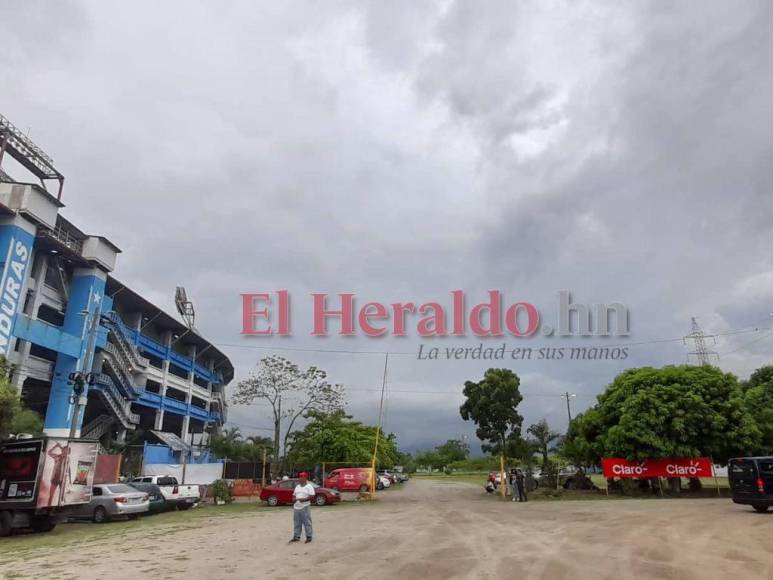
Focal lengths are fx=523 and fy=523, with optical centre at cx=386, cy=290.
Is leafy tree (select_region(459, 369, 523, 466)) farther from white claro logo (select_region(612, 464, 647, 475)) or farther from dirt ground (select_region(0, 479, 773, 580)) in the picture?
dirt ground (select_region(0, 479, 773, 580))

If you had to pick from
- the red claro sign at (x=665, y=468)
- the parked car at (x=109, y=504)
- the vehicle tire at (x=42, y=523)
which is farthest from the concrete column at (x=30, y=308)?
the red claro sign at (x=665, y=468)

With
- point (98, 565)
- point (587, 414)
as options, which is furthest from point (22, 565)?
point (587, 414)

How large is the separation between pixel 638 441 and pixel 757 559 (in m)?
18.1

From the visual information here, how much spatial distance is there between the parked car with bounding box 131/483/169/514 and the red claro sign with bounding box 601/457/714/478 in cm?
2174

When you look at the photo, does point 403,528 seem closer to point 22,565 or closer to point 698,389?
point 22,565

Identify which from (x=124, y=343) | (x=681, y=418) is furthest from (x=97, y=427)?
(x=681, y=418)

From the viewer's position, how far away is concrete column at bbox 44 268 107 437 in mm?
35938

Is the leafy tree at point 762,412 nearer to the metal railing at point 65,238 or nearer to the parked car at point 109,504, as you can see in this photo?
the parked car at point 109,504

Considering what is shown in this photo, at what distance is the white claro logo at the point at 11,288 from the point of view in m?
30.4

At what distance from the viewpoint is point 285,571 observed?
8797mm

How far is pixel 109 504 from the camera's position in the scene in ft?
60.8

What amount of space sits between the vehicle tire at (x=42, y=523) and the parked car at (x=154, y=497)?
5.47 metres

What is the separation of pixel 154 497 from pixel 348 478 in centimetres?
1510

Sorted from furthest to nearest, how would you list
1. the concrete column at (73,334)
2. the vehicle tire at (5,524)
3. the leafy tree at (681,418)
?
the concrete column at (73,334)
the leafy tree at (681,418)
the vehicle tire at (5,524)
